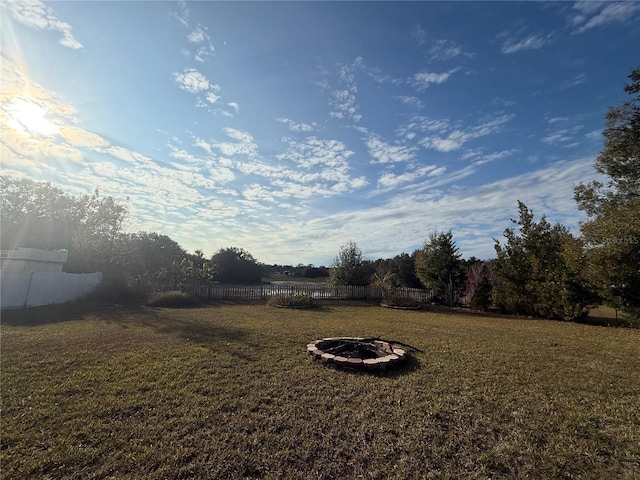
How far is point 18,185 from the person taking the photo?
26.0m

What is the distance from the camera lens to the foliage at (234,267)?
32531 mm

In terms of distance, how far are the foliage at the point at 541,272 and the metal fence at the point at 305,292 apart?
623 cm

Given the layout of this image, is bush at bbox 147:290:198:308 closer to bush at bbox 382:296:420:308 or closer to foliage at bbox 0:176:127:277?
foliage at bbox 0:176:127:277

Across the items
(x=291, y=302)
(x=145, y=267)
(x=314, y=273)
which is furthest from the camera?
(x=314, y=273)

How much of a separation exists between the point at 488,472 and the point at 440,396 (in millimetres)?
1483

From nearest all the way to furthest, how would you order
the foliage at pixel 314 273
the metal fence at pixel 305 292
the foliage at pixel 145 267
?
the foliage at pixel 145 267 < the metal fence at pixel 305 292 < the foliage at pixel 314 273

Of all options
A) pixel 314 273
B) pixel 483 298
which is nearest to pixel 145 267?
pixel 483 298

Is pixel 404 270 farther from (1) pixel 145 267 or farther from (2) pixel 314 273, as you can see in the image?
(2) pixel 314 273

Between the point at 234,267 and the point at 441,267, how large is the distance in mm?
21647

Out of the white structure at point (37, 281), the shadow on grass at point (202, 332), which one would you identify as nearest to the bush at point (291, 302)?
the shadow on grass at point (202, 332)

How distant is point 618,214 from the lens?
10.1 m

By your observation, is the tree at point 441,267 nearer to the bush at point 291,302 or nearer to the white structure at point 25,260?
the bush at point 291,302

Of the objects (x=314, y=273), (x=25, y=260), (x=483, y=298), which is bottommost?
(x=483, y=298)

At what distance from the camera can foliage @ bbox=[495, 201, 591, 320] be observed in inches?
506
